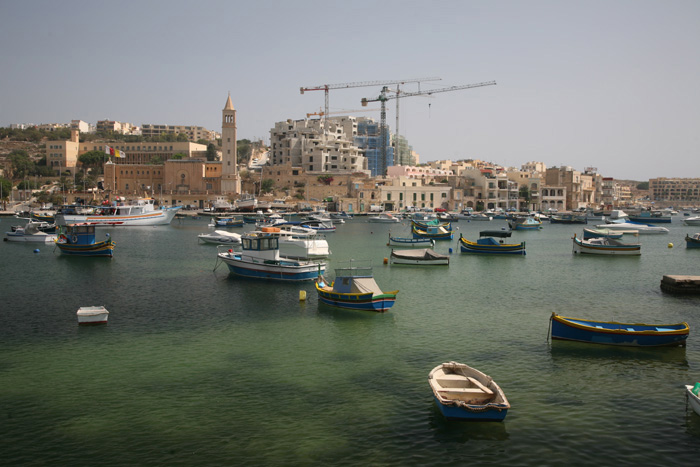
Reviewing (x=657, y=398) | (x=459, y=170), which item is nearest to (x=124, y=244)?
(x=657, y=398)

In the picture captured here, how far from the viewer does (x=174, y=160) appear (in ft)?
338

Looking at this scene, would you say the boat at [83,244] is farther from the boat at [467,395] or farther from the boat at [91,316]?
the boat at [467,395]

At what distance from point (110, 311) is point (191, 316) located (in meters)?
3.48

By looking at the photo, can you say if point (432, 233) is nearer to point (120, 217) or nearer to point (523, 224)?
point (523, 224)

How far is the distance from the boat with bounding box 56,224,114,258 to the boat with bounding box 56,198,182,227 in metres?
29.7

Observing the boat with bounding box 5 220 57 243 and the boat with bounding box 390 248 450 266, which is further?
the boat with bounding box 5 220 57 243

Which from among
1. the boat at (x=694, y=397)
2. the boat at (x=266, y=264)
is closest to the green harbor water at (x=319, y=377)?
the boat at (x=694, y=397)

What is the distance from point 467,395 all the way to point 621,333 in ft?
24.0

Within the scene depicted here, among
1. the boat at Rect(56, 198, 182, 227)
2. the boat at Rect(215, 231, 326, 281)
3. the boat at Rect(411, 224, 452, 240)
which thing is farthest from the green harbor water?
the boat at Rect(56, 198, 182, 227)

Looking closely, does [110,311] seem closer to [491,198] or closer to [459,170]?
[491,198]

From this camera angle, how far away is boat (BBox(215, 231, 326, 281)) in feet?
94.0

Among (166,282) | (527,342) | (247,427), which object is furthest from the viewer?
(166,282)

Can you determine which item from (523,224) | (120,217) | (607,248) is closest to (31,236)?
(120,217)

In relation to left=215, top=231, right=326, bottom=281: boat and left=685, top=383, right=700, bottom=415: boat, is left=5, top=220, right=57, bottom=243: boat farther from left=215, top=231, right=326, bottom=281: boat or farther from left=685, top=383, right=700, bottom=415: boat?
left=685, top=383, right=700, bottom=415: boat
